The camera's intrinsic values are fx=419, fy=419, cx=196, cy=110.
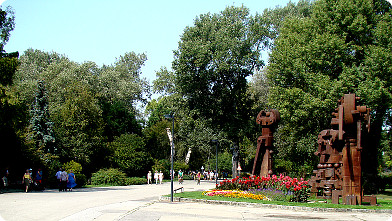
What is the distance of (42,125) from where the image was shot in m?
39.2

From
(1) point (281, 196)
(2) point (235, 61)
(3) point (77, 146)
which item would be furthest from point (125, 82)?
(1) point (281, 196)

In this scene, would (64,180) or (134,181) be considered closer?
(64,180)

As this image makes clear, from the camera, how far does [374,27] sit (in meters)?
35.0

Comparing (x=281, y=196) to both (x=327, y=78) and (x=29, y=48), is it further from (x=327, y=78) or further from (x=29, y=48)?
(x=29, y=48)

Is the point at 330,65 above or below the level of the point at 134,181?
above

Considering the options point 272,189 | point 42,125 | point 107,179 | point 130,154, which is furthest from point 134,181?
point 272,189

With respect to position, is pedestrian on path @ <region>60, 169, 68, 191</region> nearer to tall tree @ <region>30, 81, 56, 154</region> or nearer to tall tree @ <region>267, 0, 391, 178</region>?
tall tree @ <region>30, 81, 56, 154</region>

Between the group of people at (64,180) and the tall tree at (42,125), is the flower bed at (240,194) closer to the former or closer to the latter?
the group of people at (64,180)

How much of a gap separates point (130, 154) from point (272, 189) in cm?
3126

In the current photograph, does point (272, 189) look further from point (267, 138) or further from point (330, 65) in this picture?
point (330, 65)

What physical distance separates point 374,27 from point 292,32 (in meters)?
7.87

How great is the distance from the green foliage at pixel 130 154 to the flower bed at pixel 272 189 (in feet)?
89.2

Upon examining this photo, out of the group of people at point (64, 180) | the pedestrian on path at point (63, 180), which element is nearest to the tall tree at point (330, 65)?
the group of people at point (64, 180)

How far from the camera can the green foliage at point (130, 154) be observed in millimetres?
51250
